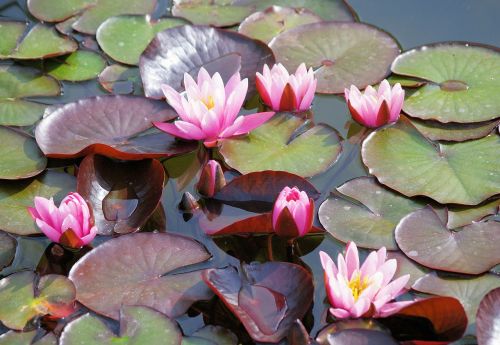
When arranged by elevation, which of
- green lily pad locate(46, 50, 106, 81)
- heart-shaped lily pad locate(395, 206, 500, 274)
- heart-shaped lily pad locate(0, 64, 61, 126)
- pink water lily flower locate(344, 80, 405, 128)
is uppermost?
pink water lily flower locate(344, 80, 405, 128)

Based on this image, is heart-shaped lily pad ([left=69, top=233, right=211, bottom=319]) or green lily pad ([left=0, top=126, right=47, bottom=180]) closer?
heart-shaped lily pad ([left=69, top=233, right=211, bottom=319])

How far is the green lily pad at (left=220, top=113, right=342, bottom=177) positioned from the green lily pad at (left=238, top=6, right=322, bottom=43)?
0.72 metres

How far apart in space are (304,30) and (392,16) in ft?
1.75

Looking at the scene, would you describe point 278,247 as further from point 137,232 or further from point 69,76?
point 69,76

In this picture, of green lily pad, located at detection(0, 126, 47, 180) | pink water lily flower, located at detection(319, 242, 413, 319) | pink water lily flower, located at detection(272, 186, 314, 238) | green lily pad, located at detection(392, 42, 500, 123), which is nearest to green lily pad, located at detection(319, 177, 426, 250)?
pink water lily flower, located at detection(272, 186, 314, 238)

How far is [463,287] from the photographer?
260cm

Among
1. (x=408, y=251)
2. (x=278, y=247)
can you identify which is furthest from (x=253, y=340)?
(x=408, y=251)

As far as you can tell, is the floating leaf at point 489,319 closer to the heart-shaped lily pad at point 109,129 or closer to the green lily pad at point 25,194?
the heart-shaped lily pad at point 109,129

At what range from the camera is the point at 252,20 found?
3957 millimetres

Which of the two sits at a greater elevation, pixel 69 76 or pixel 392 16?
pixel 392 16

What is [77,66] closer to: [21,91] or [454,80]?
[21,91]

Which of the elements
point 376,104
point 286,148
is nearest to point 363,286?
point 286,148

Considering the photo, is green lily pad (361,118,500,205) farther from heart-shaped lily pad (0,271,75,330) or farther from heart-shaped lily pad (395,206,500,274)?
heart-shaped lily pad (0,271,75,330)

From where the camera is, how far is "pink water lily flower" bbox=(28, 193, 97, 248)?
272cm
